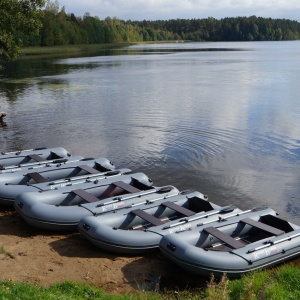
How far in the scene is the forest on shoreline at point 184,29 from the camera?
4513 inches

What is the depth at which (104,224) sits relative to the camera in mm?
8789

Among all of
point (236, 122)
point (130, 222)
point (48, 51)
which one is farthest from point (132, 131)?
point (48, 51)

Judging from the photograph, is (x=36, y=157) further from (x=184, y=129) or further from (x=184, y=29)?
(x=184, y=29)

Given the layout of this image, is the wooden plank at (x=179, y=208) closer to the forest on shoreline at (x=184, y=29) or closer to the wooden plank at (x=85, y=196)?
the wooden plank at (x=85, y=196)

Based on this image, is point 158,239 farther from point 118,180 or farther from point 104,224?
point 118,180

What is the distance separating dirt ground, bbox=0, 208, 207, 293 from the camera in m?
7.48

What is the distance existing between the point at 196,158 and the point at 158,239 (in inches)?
280

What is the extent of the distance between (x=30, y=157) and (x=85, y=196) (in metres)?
3.59

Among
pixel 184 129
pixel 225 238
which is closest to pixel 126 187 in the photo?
pixel 225 238

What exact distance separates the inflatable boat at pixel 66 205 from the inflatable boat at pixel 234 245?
6.00 feet

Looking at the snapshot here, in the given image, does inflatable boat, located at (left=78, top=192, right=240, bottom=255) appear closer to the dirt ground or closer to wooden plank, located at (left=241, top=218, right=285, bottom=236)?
the dirt ground

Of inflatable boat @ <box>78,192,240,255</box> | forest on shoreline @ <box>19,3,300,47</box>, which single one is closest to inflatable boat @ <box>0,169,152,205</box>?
inflatable boat @ <box>78,192,240,255</box>

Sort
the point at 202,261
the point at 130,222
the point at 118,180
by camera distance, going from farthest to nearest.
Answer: the point at 118,180 → the point at 130,222 → the point at 202,261

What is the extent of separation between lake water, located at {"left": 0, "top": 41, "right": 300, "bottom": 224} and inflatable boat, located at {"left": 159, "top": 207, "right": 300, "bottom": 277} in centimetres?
202
